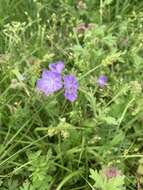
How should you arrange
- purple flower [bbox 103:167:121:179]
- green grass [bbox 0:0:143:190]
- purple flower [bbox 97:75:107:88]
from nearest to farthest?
purple flower [bbox 103:167:121:179]
green grass [bbox 0:0:143:190]
purple flower [bbox 97:75:107:88]

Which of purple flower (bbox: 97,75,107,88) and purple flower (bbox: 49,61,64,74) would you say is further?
purple flower (bbox: 97,75,107,88)

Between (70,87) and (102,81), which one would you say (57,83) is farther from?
(102,81)

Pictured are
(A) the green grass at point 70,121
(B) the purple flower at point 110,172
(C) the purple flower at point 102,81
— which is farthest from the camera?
(C) the purple flower at point 102,81

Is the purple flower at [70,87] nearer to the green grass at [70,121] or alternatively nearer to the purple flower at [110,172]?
the green grass at [70,121]

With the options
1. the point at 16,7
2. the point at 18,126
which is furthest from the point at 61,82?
the point at 16,7

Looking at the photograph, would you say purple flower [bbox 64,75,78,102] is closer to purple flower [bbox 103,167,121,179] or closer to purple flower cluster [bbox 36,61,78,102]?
purple flower cluster [bbox 36,61,78,102]

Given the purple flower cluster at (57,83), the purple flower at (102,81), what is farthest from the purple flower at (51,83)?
the purple flower at (102,81)

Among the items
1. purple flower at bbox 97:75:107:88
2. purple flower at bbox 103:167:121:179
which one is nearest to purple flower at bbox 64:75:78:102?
purple flower at bbox 97:75:107:88

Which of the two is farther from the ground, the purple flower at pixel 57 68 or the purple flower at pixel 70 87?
the purple flower at pixel 57 68

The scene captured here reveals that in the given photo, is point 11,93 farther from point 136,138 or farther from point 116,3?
point 116,3
